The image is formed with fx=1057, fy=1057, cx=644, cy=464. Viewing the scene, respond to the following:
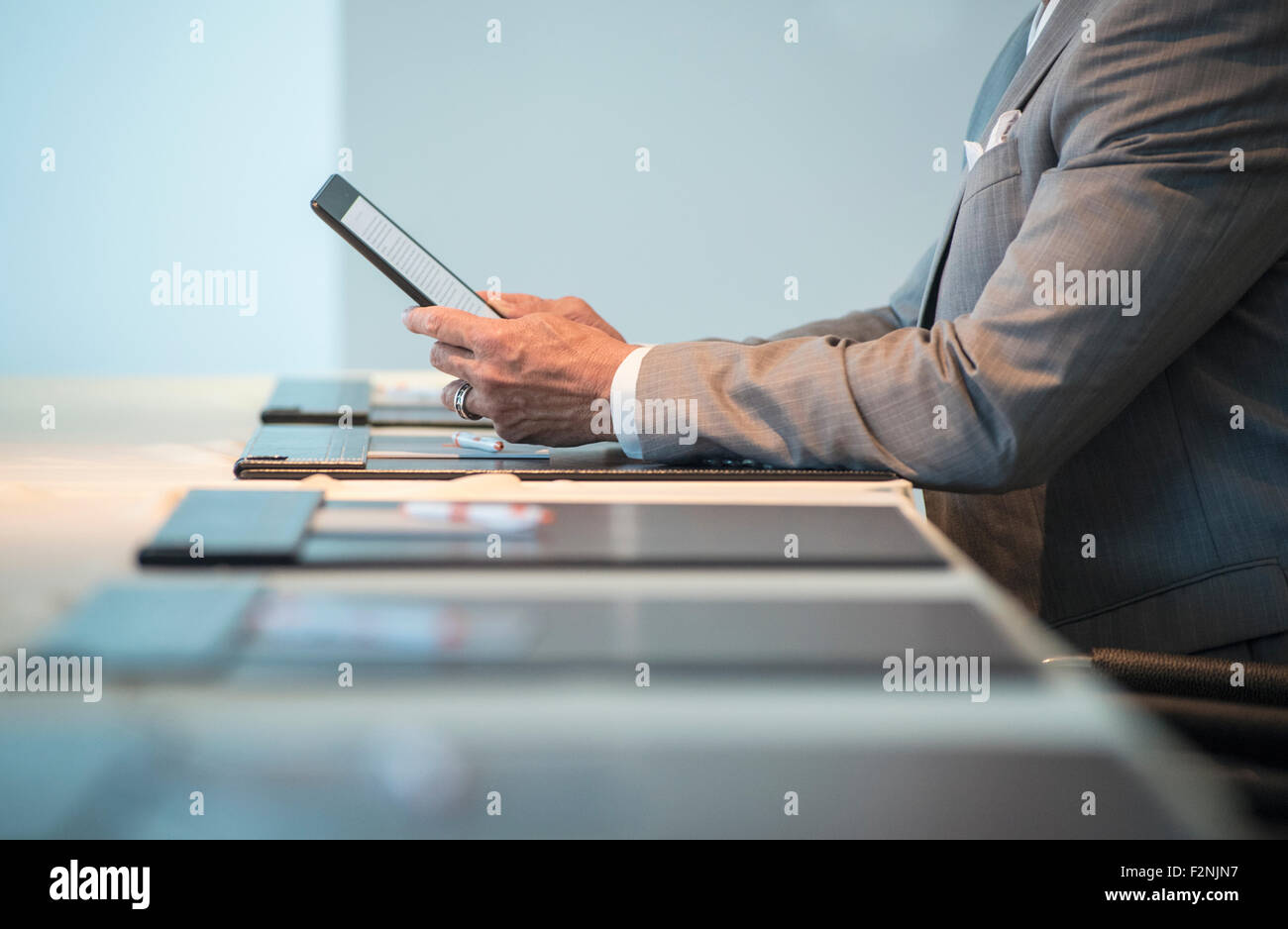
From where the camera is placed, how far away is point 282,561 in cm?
58

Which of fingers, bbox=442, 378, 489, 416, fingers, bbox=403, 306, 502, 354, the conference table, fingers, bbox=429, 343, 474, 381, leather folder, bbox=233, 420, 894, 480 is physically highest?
fingers, bbox=403, 306, 502, 354

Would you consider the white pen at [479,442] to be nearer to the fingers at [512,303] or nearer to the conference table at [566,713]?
the fingers at [512,303]

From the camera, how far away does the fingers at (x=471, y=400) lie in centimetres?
95

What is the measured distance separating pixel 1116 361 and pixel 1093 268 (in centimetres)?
7

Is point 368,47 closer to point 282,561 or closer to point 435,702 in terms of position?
point 282,561

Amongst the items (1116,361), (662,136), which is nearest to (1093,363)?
(1116,361)

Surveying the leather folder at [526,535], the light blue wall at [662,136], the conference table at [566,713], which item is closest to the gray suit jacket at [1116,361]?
the leather folder at [526,535]

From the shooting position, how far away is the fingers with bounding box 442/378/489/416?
95 cm

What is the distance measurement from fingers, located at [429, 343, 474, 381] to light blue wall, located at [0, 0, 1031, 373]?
193cm

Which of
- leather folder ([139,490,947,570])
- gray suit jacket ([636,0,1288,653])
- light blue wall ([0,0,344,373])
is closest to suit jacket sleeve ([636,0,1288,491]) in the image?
gray suit jacket ([636,0,1288,653])

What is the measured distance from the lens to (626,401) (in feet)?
2.86

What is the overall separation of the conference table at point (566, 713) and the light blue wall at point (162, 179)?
6.96 feet

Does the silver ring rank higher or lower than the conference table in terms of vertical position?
higher

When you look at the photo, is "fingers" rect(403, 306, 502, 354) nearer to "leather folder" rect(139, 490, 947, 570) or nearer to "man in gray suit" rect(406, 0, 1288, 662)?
"man in gray suit" rect(406, 0, 1288, 662)
